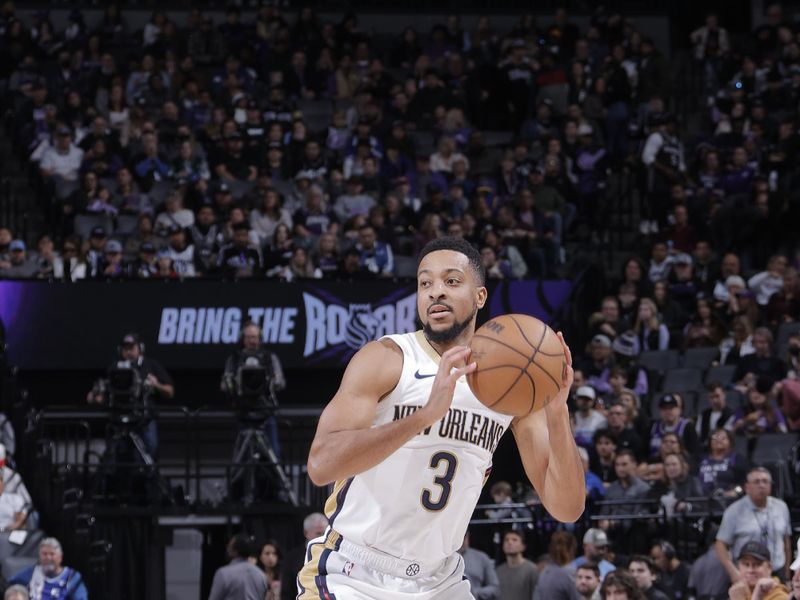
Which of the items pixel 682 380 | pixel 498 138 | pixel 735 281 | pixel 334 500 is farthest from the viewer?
pixel 498 138

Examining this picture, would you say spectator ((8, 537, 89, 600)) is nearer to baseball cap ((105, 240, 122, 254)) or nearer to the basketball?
baseball cap ((105, 240, 122, 254))

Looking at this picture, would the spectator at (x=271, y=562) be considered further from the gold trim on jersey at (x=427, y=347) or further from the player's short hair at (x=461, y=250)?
the player's short hair at (x=461, y=250)

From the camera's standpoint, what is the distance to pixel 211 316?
56.7 feet

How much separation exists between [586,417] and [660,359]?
2.15m

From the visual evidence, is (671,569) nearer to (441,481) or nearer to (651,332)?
(651,332)

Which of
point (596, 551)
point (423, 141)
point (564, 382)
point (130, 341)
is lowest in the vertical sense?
point (596, 551)

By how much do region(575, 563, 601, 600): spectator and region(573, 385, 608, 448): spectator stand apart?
3.48 metres

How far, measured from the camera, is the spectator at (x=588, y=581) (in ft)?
37.8

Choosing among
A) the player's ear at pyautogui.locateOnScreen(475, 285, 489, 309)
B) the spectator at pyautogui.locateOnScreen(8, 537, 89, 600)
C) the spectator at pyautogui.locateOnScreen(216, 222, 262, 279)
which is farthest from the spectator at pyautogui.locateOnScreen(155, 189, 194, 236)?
the player's ear at pyautogui.locateOnScreen(475, 285, 489, 309)

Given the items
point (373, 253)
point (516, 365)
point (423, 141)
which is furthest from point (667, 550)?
Result: point (423, 141)

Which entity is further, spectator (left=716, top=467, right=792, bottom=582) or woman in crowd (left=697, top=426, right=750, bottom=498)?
woman in crowd (left=697, top=426, right=750, bottom=498)

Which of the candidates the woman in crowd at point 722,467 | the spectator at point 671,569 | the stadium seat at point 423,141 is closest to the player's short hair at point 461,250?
the spectator at point 671,569

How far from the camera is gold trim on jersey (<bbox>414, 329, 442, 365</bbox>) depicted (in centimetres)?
589

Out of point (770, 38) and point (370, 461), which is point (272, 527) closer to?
point (370, 461)
